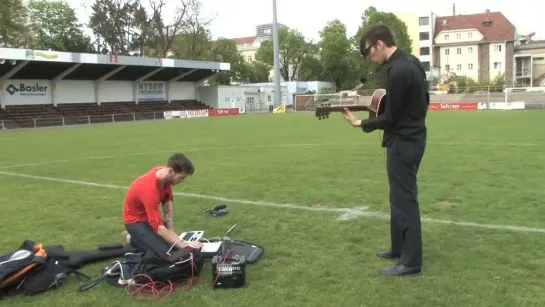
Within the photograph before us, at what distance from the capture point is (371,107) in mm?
4672

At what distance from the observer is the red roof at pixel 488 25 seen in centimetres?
9081

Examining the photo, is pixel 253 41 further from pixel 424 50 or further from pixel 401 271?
pixel 401 271

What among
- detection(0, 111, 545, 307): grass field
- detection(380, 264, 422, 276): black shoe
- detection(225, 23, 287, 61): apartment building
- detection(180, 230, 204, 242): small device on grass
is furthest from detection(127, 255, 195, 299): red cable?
detection(225, 23, 287, 61): apartment building

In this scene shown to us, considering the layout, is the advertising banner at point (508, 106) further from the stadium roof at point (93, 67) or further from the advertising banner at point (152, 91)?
the advertising banner at point (152, 91)

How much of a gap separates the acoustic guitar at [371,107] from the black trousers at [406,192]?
35 cm

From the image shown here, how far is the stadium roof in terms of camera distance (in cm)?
4076

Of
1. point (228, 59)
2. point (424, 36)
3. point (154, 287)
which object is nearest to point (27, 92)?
point (154, 287)

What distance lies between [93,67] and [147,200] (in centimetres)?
4743

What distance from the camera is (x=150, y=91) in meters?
57.5

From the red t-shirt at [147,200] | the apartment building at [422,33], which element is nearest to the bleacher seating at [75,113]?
the red t-shirt at [147,200]

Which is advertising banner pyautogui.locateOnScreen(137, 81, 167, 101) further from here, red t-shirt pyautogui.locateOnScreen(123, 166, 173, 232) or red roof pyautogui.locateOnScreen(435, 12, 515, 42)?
red roof pyautogui.locateOnScreen(435, 12, 515, 42)

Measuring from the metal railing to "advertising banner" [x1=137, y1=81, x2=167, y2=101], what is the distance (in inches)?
315

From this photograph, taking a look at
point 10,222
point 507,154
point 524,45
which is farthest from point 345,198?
point 524,45

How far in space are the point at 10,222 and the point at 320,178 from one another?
18.7 ft
